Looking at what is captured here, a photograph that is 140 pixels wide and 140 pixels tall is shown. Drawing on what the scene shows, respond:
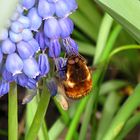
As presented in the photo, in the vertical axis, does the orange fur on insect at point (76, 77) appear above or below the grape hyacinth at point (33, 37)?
below

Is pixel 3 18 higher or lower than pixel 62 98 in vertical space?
higher

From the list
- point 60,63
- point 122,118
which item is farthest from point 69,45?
point 122,118

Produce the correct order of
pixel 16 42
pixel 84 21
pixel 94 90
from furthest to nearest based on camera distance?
1. pixel 84 21
2. pixel 94 90
3. pixel 16 42

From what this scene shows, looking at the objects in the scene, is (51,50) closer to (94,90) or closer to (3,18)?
(3,18)

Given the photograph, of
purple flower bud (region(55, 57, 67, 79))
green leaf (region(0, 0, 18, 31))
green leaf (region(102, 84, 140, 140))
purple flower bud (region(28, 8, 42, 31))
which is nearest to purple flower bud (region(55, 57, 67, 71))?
purple flower bud (region(55, 57, 67, 79))

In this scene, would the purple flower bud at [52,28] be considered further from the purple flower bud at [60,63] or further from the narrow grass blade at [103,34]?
the narrow grass blade at [103,34]

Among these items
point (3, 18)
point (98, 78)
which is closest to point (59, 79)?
point (3, 18)

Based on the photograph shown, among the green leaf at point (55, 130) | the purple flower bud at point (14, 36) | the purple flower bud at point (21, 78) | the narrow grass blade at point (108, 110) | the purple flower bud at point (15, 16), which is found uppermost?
the purple flower bud at point (15, 16)

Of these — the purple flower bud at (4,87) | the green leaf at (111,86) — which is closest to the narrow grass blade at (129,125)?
the green leaf at (111,86)

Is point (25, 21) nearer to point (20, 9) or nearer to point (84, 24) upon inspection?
point (20, 9)
